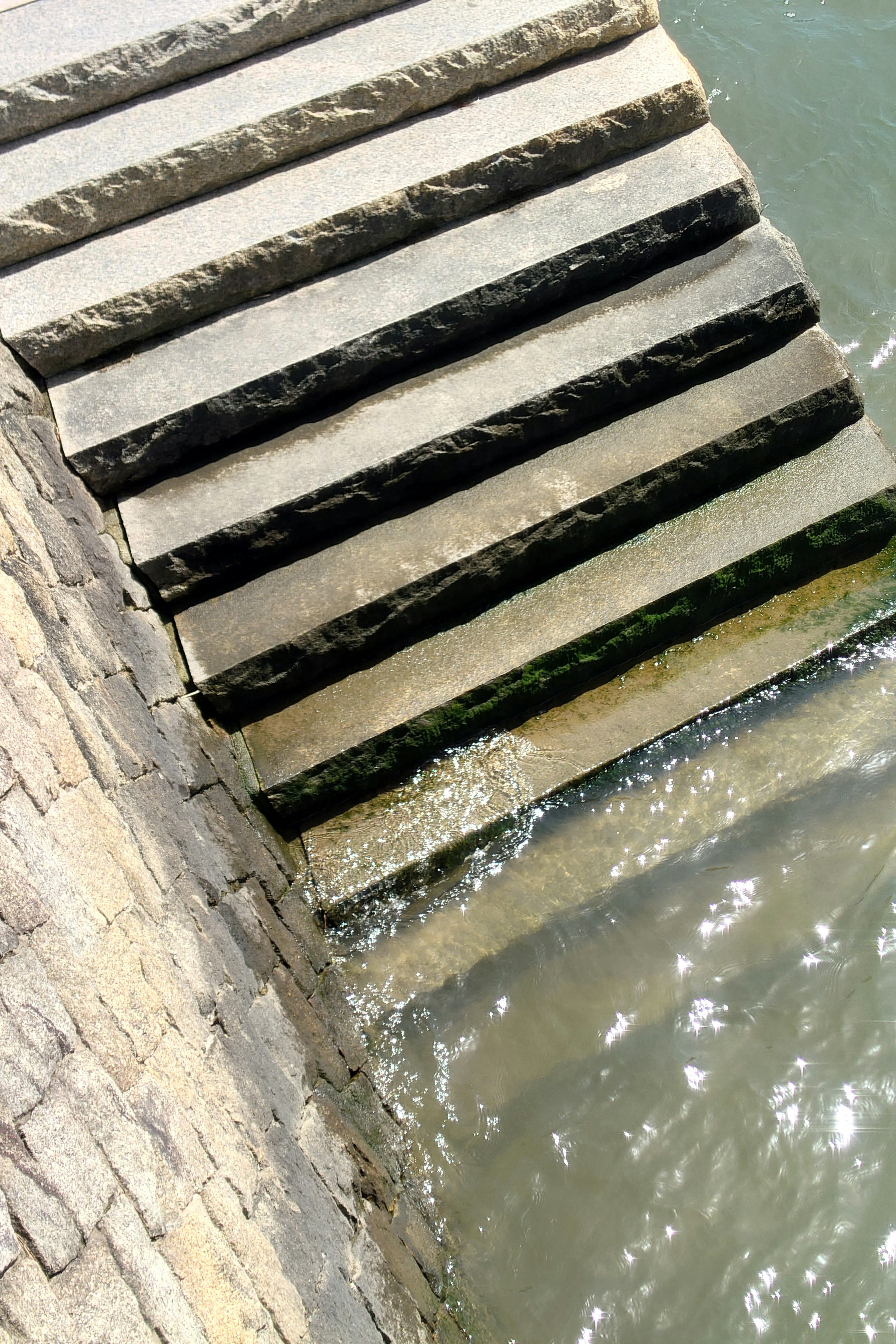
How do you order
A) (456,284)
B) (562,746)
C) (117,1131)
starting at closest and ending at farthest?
(117,1131)
(562,746)
(456,284)

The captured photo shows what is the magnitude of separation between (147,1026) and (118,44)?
299cm

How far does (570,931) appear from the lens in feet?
8.43

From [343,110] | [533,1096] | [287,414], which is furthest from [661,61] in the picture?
[533,1096]

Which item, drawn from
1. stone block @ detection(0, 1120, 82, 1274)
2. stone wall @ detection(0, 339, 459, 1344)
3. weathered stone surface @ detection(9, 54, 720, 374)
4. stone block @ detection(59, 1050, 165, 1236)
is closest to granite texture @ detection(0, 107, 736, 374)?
weathered stone surface @ detection(9, 54, 720, 374)

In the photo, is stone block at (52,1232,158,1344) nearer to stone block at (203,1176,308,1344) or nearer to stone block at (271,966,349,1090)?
stone block at (203,1176,308,1344)

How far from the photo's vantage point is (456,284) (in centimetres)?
296

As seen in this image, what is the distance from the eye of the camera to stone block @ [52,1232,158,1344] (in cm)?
121

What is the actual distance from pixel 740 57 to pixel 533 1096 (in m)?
5.37

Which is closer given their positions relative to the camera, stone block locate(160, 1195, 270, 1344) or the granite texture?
stone block locate(160, 1195, 270, 1344)

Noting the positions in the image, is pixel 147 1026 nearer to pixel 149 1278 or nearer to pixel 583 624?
pixel 149 1278

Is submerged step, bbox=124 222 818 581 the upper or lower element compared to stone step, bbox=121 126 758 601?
lower

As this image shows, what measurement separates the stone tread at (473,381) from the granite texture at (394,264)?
0.30ft

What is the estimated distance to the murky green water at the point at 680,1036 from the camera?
6.89 feet

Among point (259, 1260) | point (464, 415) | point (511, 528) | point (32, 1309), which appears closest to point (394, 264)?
point (464, 415)
